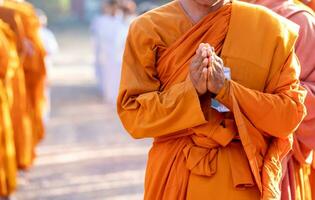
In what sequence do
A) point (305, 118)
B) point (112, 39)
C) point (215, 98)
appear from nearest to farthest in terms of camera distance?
1. point (215, 98)
2. point (305, 118)
3. point (112, 39)

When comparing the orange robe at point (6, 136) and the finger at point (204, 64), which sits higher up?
the finger at point (204, 64)

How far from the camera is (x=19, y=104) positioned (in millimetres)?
7996

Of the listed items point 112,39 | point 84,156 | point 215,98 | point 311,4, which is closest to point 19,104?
point 84,156

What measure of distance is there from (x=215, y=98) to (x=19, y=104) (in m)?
4.83

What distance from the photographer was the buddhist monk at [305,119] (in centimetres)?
396

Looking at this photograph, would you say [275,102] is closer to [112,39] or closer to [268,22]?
[268,22]

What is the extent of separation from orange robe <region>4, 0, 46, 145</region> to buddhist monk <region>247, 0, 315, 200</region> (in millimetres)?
4656

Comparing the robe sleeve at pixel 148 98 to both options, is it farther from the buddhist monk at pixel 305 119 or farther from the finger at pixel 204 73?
the buddhist monk at pixel 305 119

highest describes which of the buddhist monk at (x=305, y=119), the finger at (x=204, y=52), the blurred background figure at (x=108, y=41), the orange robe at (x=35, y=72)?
the finger at (x=204, y=52)

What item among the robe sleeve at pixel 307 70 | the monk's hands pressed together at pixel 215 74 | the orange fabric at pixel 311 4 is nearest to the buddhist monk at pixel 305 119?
the robe sleeve at pixel 307 70

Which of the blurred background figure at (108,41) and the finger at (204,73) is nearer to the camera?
the finger at (204,73)

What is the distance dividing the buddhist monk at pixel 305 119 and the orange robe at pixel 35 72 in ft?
15.3

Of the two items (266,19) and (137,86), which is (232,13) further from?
(137,86)

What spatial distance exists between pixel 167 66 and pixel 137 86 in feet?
0.47
